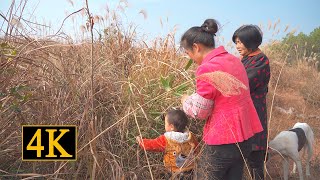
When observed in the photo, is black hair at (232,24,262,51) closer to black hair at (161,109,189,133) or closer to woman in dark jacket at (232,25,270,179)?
woman in dark jacket at (232,25,270,179)

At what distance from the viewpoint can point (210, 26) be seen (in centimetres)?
207

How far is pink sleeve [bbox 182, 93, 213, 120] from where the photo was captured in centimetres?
188

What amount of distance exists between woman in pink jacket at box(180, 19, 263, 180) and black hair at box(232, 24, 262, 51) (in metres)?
0.60

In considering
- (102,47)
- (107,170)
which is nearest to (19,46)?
(107,170)

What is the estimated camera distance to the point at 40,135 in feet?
6.62

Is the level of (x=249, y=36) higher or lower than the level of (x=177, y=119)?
higher

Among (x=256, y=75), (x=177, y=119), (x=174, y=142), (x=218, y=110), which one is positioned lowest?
(x=174, y=142)

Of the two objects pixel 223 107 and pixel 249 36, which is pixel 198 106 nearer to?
pixel 223 107

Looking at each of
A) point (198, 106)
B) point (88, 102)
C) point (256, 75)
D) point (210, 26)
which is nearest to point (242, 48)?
point (256, 75)

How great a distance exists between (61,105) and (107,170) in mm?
575

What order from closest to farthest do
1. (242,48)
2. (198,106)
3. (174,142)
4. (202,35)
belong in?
(198,106), (202,35), (174,142), (242,48)

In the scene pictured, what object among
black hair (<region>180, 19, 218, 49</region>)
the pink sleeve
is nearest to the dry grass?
the pink sleeve

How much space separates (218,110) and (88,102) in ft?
2.39

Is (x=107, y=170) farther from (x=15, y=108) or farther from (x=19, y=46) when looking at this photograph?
(x=19, y=46)
